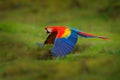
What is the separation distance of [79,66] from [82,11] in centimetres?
936

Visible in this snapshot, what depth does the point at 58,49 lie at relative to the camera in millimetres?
7652

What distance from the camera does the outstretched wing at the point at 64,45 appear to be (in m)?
7.59

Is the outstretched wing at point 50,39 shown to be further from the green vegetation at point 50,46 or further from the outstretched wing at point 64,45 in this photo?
the outstretched wing at point 64,45

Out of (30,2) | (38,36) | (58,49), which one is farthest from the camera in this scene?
(30,2)

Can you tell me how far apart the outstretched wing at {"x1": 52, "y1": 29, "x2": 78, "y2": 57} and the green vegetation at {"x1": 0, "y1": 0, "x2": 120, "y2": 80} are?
10 cm

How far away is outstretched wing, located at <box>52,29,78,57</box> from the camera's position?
759 centimetres

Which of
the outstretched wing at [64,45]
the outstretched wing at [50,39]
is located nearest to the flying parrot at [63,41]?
the outstretched wing at [64,45]

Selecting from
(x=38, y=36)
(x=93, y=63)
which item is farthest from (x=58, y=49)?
(x=38, y=36)

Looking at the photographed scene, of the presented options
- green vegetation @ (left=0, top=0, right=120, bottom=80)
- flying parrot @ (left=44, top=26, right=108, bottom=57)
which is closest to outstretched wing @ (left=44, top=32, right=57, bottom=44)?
green vegetation @ (left=0, top=0, right=120, bottom=80)

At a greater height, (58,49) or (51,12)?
(58,49)

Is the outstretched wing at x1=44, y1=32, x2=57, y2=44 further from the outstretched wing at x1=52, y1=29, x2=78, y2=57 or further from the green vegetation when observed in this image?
the outstretched wing at x1=52, y1=29, x2=78, y2=57

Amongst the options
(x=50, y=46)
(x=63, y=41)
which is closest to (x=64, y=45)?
(x=63, y=41)

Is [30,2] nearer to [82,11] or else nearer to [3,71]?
[82,11]

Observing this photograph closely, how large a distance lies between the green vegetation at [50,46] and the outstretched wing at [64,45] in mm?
104
